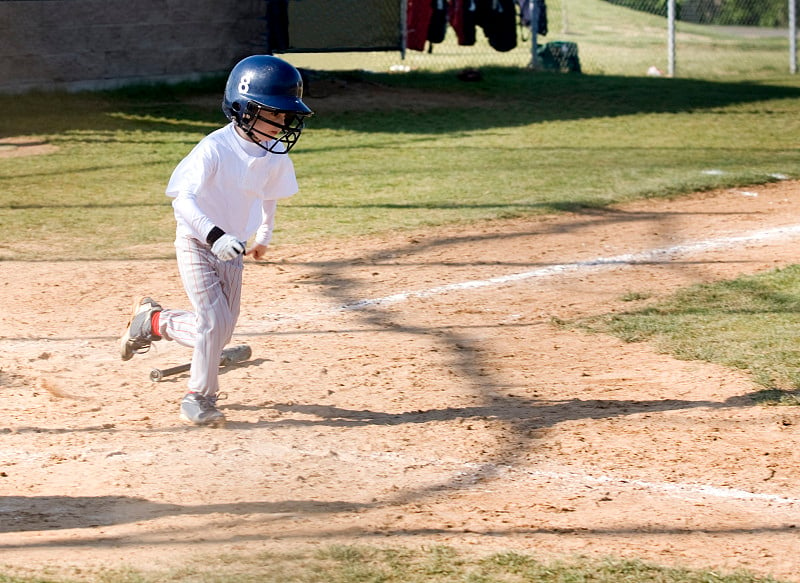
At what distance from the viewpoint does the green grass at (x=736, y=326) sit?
565 centimetres

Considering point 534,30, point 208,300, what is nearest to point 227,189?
point 208,300

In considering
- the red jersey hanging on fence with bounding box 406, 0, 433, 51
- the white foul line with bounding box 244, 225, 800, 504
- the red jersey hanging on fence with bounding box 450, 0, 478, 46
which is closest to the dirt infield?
the white foul line with bounding box 244, 225, 800, 504

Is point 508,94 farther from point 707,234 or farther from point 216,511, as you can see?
point 216,511

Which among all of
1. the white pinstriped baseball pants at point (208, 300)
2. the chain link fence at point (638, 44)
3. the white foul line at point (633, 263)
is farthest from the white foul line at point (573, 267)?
the chain link fence at point (638, 44)

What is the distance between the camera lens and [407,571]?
3.52 meters

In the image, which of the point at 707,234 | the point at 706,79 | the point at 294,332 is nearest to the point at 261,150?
the point at 294,332

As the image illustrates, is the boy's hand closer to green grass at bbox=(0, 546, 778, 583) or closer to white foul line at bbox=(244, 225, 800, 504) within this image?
white foul line at bbox=(244, 225, 800, 504)

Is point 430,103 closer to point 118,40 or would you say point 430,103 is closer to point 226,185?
point 118,40

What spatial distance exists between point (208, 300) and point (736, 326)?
3.12 m

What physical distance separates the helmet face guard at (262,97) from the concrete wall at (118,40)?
11213 millimetres

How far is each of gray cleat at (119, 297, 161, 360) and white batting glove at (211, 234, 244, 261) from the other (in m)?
1.00

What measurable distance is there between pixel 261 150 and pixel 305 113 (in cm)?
29

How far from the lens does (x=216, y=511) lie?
4012mm

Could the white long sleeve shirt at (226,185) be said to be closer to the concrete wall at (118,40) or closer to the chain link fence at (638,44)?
the concrete wall at (118,40)
